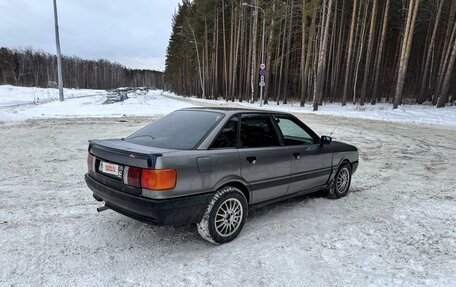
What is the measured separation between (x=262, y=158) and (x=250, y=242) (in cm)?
98

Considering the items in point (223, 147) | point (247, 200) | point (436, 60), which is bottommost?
point (247, 200)

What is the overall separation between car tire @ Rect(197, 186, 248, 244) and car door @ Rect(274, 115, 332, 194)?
3.15 ft

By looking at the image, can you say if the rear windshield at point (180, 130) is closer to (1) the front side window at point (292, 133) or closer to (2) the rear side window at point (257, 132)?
(2) the rear side window at point (257, 132)

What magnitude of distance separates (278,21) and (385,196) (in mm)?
25909

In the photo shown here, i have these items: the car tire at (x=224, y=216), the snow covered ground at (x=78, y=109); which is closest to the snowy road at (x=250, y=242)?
the car tire at (x=224, y=216)

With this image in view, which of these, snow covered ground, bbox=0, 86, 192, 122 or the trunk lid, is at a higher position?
the trunk lid

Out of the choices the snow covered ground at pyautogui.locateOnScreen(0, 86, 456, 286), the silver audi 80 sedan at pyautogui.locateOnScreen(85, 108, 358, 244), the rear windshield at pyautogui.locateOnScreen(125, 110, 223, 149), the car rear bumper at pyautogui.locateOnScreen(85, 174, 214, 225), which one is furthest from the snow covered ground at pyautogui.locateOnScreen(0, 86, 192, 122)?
the car rear bumper at pyautogui.locateOnScreen(85, 174, 214, 225)

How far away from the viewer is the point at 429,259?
3.36 m

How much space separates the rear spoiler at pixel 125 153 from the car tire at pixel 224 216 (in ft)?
2.61

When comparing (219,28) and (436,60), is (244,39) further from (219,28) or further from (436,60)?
(436,60)

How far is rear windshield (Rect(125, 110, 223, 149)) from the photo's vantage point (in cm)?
363

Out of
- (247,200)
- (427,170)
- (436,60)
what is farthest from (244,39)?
(247,200)

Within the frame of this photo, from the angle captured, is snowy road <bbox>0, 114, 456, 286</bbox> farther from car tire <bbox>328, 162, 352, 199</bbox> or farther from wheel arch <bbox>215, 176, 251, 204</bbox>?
wheel arch <bbox>215, 176, 251, 204</bbox>

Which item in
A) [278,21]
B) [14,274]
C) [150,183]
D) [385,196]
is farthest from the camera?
[278,21]
